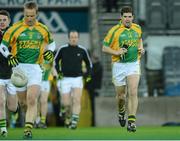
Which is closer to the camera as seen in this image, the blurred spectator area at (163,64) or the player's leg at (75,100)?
the player's leg at (75,100)

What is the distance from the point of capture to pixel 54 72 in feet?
71.4

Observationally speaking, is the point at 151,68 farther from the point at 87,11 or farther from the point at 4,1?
the point at 4,1

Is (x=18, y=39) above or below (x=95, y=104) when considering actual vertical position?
above

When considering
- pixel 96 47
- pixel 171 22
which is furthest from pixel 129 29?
pixel 171 22

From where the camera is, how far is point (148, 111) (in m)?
24.6

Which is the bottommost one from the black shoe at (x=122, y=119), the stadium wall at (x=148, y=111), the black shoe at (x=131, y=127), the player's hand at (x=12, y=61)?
A: the stadium wall at (x=148, y=111)

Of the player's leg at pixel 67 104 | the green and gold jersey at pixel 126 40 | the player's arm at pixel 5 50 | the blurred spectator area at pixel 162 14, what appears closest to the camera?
the player's arm at pixel 5 50

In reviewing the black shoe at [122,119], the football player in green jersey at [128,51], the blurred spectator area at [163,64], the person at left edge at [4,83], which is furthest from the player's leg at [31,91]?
the blurred spectator area at [163,64]

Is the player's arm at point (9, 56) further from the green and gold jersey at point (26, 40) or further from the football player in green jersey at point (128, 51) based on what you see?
the football player in green jersey at point (128, 51)

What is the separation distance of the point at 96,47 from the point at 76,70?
614 centimetres

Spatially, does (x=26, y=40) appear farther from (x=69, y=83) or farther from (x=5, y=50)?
(x=69, y=83)

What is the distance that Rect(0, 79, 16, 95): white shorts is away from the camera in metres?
16.4

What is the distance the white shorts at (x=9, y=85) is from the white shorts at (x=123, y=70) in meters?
2.06

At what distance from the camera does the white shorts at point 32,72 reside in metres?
15.7
